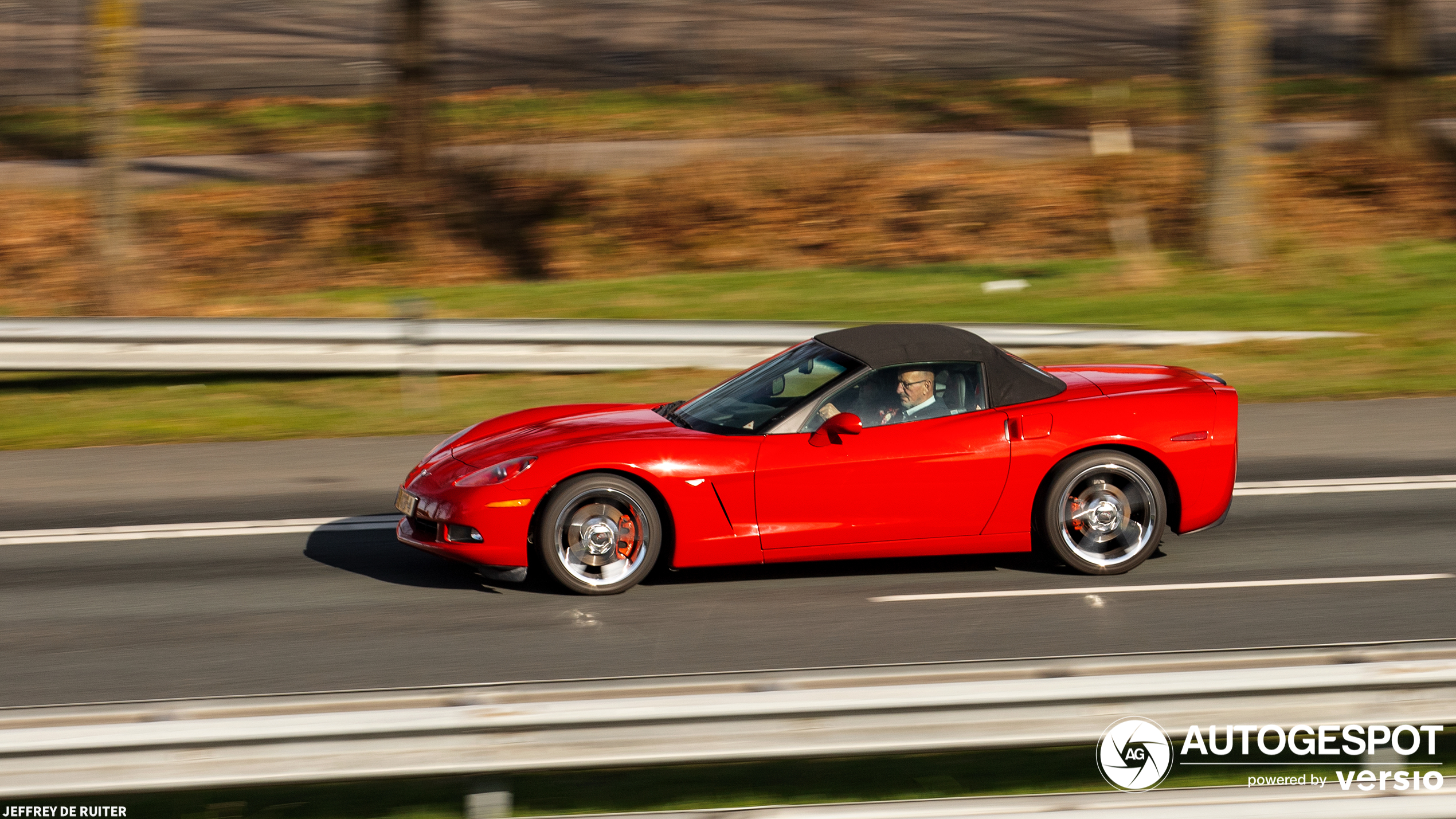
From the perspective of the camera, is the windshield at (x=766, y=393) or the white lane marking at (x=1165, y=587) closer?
the white lane marking at (x=1165, y=587)

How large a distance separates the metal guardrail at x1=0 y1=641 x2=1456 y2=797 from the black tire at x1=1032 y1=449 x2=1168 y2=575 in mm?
2924

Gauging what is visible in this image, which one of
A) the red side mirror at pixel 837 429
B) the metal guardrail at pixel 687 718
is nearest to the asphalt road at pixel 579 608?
the red side mirror at pixel 837 429

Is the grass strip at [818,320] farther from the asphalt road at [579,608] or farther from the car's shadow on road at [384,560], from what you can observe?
the car's shadow on road at [384,560]

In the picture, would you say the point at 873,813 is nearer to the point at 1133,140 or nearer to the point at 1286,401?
the point at 1286,401

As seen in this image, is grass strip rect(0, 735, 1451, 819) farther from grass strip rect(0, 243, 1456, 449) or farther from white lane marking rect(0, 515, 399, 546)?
grass strip rect(0, 243, 1456, 449)

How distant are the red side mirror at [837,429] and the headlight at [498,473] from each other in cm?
140

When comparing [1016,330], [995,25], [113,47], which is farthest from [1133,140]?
[113,47]

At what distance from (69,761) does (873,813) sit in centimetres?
223

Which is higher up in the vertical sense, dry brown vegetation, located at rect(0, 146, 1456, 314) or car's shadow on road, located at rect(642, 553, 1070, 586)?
dry brown vegetation, located at rect(0, 146, 1456, 314)

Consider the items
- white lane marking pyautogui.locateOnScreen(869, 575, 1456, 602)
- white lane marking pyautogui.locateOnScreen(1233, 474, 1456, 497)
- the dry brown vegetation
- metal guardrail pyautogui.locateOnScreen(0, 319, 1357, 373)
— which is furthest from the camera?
the dry brown vegetation

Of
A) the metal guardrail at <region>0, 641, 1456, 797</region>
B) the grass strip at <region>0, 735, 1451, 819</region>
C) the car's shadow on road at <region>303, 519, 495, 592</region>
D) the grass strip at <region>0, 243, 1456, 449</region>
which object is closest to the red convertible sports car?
the car's shadow on road at <region>303, 519, 495, 592</region>

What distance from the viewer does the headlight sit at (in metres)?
6.95

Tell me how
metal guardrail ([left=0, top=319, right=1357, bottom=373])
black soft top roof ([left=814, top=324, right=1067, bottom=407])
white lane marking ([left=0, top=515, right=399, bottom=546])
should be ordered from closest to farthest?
black soft top roof ([left=814, top=324, right=1067, bottom=407]) < white lane marking ([left=0, top=515, right=399, bottom=546]) < metal guardrail ([left=0, top=319, right=1357, bottom=373])

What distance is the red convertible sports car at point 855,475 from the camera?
22.9 feet
